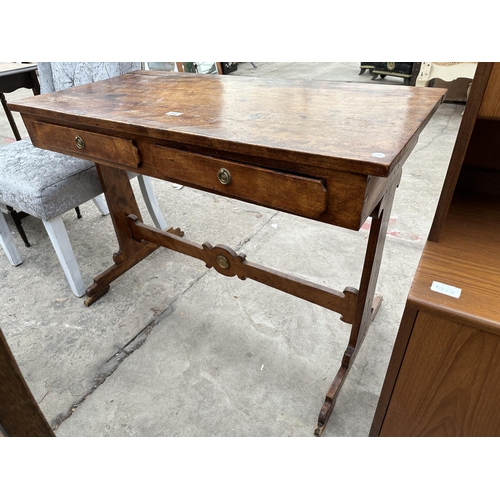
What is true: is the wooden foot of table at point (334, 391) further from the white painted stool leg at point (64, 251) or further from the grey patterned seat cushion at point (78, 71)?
the grey patterned seat cushion at point (78, 71)

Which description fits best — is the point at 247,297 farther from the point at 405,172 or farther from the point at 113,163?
the point at 405,172

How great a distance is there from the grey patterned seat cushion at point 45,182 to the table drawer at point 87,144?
0.22 meters

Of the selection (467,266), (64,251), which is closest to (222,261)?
(64,251)

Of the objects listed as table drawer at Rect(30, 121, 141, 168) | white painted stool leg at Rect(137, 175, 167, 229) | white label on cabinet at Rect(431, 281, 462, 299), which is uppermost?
table drawer at Rect(30, 121, 141, 168)

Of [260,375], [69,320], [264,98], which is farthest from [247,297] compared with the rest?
[264,98]

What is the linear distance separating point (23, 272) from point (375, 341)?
1.89 m

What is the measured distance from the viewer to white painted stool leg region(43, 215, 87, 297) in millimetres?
1698

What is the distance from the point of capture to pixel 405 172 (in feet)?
9.55

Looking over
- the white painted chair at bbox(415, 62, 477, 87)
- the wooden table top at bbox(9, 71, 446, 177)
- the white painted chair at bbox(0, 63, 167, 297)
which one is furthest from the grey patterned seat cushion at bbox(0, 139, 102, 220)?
the white painted chair at bbox(415, 62, 477, 87)

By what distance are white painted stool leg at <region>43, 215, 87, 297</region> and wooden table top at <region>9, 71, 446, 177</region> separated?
512mm

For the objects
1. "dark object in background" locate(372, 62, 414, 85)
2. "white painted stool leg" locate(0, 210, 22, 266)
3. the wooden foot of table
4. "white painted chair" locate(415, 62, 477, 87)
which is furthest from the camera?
"dark object in background" locate(372, 62, 414, 85)

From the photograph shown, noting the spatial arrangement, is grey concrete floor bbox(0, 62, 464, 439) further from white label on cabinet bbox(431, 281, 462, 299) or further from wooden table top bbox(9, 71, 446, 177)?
wooden table top bbox(9, 71, 446, 177)

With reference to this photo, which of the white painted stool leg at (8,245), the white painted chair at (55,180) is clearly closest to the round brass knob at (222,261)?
the white painted chair at (55,180)

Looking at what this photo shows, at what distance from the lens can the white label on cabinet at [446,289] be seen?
699 mm
